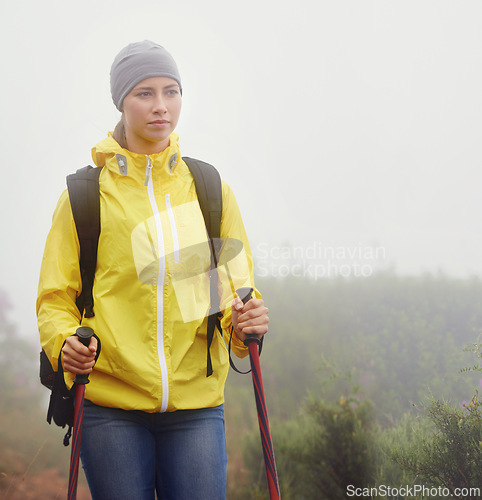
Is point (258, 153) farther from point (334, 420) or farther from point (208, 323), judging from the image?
point (208, 323)

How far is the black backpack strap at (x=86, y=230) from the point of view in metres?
1.67

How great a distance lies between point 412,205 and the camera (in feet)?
10.4

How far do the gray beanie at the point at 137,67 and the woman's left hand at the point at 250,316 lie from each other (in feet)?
2.58

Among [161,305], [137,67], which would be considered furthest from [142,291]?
[137,67]

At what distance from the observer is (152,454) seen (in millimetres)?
1657

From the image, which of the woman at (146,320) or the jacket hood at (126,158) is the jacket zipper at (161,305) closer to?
the woman at (146,320)

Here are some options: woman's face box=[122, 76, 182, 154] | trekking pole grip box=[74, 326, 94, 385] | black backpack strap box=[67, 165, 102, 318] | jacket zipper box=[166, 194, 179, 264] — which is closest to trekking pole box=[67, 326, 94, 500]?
trekking pole grip box=[74, 326, 94, 385]

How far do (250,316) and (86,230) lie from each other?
0.56m

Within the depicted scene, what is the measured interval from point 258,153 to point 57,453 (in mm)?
2207

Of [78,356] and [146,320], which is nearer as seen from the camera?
[78,356]

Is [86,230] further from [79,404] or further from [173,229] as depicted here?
[79,404]

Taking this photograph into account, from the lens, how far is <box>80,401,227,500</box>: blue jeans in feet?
5.15

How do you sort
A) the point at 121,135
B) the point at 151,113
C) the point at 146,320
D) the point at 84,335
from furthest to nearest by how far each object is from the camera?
the point at 121,135 < the point at 151,113 < the point at 146,320 < the point at 84,335

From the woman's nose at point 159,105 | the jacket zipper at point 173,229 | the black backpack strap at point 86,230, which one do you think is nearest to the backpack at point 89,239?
the black backpack strap at point 86,230
